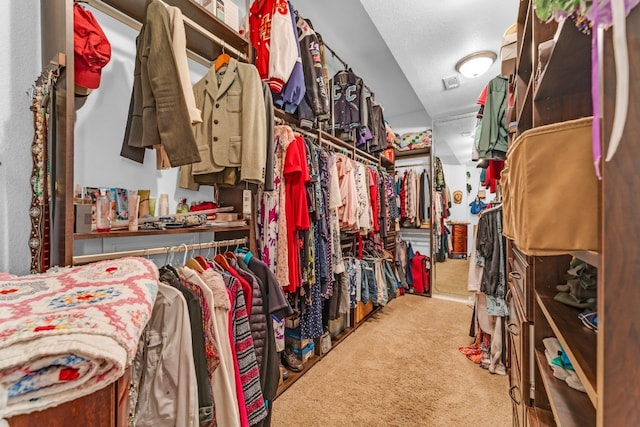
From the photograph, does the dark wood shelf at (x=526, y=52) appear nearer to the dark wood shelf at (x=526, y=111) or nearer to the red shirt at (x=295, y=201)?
the dark wood shelf at (x=526, y=111)

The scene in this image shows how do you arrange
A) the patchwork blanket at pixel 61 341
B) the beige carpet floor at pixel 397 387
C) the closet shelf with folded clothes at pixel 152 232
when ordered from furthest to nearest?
the beige carpet floor at pixel 397 387
the closet shelf with folded clothes at pixel 152 232
the patchwork blanket at pixel 61 341

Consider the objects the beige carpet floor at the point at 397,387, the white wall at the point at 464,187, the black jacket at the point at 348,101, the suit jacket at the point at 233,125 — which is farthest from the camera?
the white wall at the point at 464,187

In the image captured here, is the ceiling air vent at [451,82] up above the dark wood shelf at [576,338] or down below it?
above

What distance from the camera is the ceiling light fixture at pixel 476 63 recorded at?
8.29 ft

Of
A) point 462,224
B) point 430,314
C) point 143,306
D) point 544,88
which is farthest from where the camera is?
point 462,224

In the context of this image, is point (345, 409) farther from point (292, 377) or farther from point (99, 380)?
point (99, 380)

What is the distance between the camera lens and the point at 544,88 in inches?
35.9

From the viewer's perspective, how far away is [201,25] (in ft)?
5.10

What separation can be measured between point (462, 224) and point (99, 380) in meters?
4.46

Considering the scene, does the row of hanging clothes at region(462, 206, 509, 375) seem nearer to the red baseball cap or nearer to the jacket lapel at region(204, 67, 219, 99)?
the jacket lapel at region(204, 67, 219, 99)

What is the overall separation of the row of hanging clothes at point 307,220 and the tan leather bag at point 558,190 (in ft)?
4.63

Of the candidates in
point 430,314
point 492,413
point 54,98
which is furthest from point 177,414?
point 430,314

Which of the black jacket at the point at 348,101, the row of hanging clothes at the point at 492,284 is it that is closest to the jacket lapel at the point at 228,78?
the black jacket at the point at 348,101

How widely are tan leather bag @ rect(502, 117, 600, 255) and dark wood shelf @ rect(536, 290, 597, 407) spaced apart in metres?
0.23
